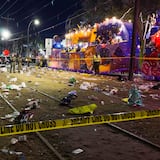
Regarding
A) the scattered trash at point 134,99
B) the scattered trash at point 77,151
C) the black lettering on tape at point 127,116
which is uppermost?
the black lettering on tape at point 127,116

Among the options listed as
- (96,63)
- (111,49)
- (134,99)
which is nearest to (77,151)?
(134,99)

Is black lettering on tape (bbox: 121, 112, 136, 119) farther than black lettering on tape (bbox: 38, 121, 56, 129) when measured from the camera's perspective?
Yes

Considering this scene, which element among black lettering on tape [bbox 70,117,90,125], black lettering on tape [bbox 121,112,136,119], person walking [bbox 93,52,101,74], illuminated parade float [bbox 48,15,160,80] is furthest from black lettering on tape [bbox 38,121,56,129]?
person walking [bbox 93,52,101,74]

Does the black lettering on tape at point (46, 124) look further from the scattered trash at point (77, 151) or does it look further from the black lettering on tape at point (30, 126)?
the scattered trash at point (77, 151)

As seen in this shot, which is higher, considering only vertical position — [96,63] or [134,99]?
[96,63]

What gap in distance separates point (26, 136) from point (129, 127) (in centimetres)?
246

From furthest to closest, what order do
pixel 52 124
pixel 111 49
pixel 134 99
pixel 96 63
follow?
pixel 96 63, pixel 111 49, pixel 134 99, pixel 52 124

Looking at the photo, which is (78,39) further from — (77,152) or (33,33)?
(33,33)

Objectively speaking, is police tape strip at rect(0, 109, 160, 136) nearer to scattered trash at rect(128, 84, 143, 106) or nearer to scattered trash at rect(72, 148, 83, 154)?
scattered trash at rect(72, 148, 83, 154)

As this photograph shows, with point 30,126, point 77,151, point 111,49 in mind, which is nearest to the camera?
point 30,126

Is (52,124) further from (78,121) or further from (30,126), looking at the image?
(78,121)

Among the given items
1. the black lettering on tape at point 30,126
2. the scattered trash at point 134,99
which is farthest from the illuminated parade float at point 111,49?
the black lettering on tape at point 30,126

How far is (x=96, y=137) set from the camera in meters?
7.25

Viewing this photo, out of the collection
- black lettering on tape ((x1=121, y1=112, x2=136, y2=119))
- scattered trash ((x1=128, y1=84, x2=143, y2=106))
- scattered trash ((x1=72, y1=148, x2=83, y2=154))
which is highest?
black lettering on tape ((x1=121, y1=112, x2=136, y2=119))
